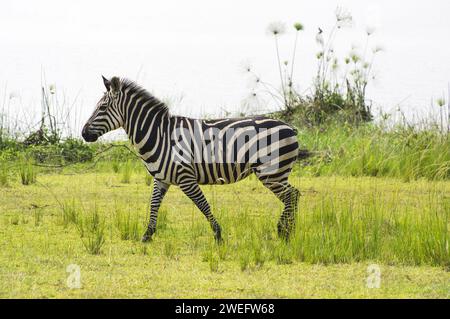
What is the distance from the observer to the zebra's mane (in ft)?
23.9

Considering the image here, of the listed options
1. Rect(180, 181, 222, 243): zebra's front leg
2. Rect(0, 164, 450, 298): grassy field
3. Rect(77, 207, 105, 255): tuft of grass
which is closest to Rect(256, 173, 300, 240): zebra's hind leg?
Rect(0, 164, 450, 298): grassy field

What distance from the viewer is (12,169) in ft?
39.2

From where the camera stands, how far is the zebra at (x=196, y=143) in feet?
23.6

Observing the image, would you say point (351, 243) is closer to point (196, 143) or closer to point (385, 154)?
point (196, 143)

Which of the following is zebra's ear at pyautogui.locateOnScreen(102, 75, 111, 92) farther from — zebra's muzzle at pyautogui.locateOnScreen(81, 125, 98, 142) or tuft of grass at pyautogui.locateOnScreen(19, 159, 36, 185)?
tuft of grass at pyautogui.locateOnScreen(19, 159, 36, 185)

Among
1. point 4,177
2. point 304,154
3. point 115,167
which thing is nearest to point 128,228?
point 4,177

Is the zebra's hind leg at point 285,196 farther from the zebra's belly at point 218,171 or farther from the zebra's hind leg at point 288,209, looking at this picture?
the zebra's belly at point 218,171

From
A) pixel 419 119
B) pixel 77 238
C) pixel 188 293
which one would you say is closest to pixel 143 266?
pixel 188 293

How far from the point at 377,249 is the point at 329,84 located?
28.6 ft

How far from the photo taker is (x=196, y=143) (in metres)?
7.31

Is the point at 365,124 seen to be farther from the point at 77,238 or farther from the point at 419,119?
the point at 77,238

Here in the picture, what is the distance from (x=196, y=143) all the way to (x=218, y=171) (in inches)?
13.4

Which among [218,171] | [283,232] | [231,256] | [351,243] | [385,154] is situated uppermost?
[385,154]

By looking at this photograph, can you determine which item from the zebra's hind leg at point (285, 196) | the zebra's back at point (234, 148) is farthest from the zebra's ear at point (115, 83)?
the zebra's hind leg at point (285, 196)
